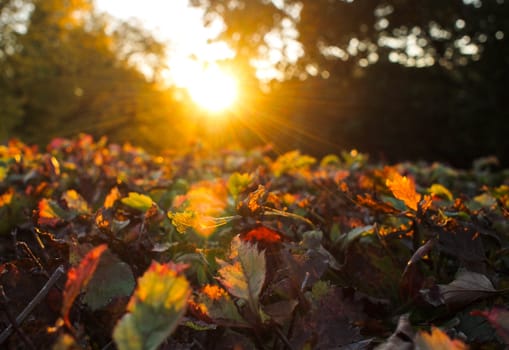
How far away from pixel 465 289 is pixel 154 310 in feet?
1.73

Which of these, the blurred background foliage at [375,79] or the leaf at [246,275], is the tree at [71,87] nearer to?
the blurred background foliage at [375,79]

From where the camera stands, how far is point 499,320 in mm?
581

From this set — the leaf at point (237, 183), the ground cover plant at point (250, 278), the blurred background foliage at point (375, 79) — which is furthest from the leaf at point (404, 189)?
the blurred background foliage at point (375, 79)

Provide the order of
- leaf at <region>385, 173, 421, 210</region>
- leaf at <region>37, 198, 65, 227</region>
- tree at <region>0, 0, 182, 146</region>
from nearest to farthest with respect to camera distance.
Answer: leaf at <region>385, 173, 421, 210</region>, leaf at <region>37, 198, 65, 227</region>, tree at <region>0, 0, 182, 146</region>

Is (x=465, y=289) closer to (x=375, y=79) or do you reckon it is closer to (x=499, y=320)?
(x=499, y=320)

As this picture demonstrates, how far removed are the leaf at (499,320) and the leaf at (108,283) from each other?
550 millimetres

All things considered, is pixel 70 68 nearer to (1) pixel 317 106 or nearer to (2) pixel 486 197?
(1) pixel 317 106

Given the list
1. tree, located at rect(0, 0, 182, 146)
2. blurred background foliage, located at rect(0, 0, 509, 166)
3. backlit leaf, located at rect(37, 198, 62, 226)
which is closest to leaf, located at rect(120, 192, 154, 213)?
backlit leaf, located at rect(37, 198, 62, 226)

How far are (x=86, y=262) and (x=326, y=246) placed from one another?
643 mm

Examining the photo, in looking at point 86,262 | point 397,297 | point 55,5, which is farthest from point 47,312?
point 55,5

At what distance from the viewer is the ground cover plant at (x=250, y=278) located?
1.88ft

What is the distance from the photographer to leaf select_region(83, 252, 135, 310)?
0.75m

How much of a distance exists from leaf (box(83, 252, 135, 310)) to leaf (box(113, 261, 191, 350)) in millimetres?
277

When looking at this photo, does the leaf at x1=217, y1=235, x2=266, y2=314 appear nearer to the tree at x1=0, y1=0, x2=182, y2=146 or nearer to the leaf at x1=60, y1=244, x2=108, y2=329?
the leaf at x1=60, y1=244, x2=108, y2=329
